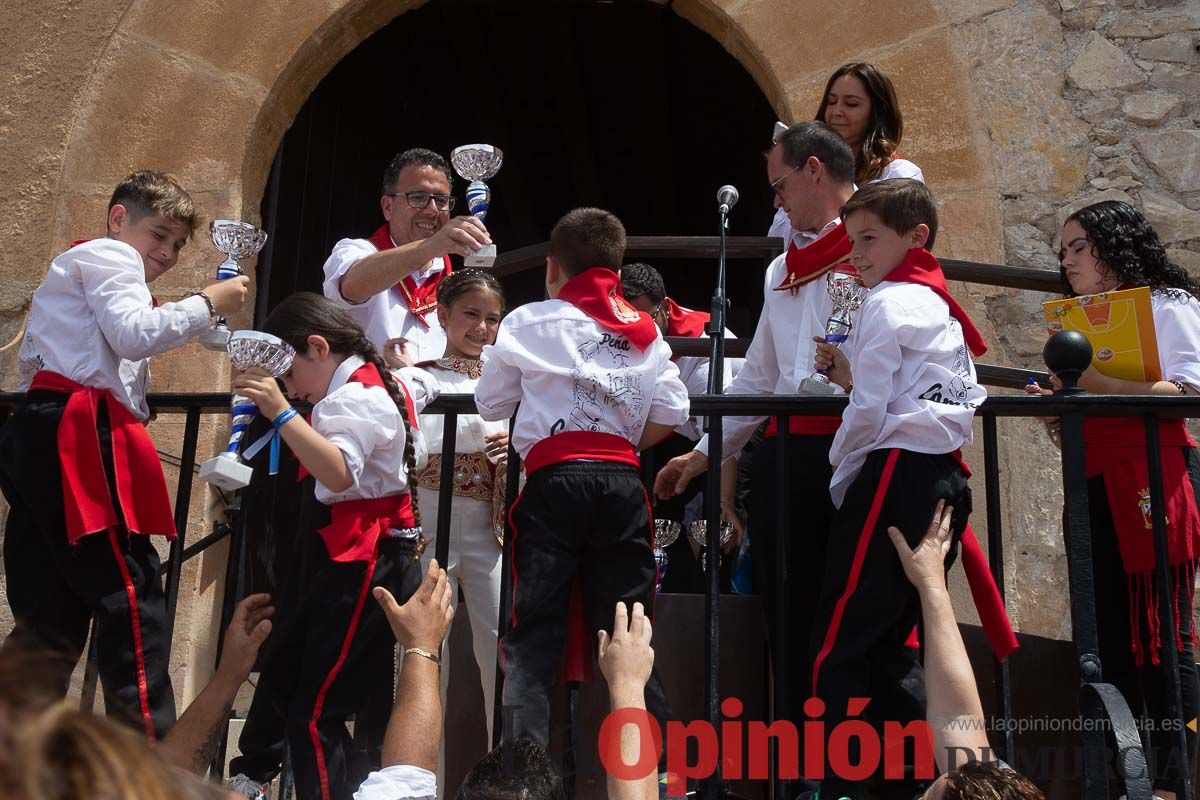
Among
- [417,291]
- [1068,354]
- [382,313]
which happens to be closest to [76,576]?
[382,313]

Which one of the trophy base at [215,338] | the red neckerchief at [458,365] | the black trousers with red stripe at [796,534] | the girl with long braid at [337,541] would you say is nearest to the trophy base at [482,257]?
Result: the girl with long braid at [337,541]

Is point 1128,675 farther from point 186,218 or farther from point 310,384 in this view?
point 186,218

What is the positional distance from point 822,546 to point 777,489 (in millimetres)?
288

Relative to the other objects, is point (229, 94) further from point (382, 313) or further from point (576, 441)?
point (576, 441)

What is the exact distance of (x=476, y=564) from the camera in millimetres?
3729

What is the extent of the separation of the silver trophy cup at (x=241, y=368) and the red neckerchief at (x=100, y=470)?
35cm

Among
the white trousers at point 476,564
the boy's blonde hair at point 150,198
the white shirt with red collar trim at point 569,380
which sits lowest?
the white trousers at point 476,564

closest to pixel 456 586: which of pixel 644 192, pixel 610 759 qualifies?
pixel 610 759

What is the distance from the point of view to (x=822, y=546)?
126 inches

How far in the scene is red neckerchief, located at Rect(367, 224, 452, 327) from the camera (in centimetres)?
420

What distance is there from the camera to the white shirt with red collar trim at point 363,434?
2969 millimetres

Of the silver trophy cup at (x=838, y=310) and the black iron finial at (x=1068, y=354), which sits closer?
the black iron finial at (x=1068, y=354)

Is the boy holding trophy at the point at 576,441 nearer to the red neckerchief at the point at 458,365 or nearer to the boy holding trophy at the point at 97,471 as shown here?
the red neckerchief at the point at 458,365

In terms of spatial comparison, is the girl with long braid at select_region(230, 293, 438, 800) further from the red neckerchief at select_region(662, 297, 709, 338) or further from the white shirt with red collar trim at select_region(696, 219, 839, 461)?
the red neckerchief at select_region(662, 297, 709, 338)
